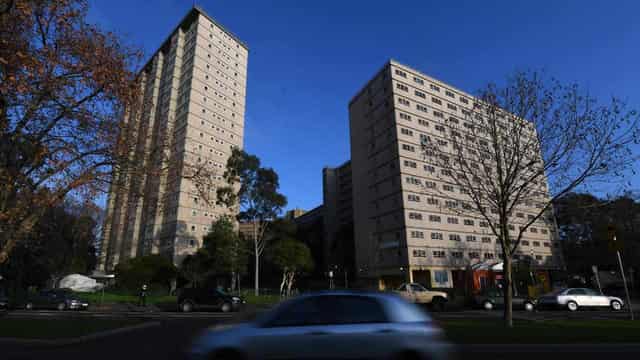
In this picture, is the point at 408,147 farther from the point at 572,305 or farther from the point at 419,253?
the point at 572,305

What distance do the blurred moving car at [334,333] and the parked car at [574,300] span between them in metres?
23.1

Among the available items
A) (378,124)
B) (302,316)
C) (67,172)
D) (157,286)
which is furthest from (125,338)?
(378,124)

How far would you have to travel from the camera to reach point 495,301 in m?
24.6

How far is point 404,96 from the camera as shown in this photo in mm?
57656

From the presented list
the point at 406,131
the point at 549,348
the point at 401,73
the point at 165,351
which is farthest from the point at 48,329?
the point at 401,73

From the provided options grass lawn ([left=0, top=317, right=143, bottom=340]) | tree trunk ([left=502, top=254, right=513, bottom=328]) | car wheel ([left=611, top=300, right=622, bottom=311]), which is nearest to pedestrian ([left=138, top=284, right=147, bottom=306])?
grass lawn ([left=0, top=317, right=143, bottom=340])

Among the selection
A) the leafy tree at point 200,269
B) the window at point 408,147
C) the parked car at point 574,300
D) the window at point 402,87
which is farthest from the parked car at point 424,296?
the window at point 402,87

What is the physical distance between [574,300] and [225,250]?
3253cm

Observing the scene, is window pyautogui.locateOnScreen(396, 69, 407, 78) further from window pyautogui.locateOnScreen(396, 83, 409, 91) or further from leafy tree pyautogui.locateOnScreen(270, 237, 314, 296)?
leafy tree pyautogui.locateOnScreen(270, 237, 314, 296)

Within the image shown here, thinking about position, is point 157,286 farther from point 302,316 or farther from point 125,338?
point 302,316

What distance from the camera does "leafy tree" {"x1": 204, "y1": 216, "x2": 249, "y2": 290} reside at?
41.2 metres

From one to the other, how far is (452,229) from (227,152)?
134 ft

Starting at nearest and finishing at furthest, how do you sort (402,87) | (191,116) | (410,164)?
(410,164)
(402,87)
(191,116)

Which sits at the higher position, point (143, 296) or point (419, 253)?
point (419, 253)
